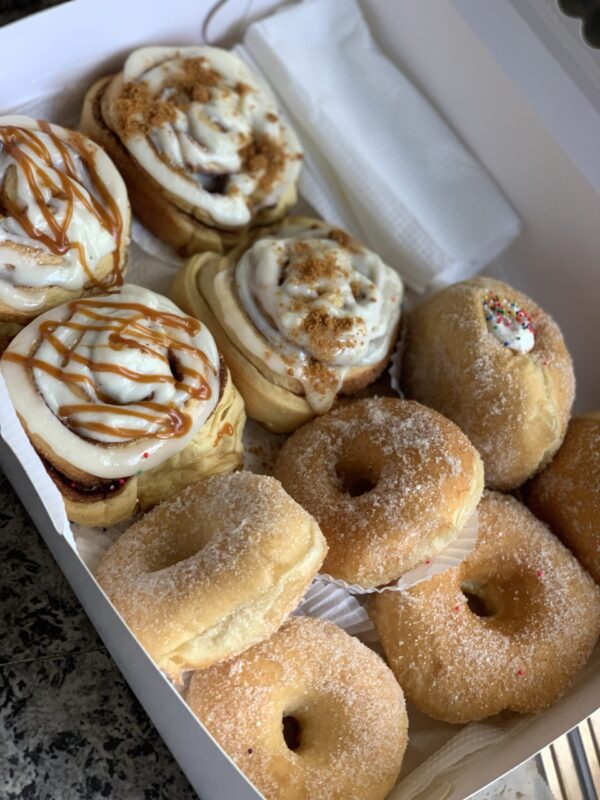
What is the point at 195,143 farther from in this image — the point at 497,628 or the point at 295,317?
the point at 497,628

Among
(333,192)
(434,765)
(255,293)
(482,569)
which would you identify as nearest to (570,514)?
(482,569)

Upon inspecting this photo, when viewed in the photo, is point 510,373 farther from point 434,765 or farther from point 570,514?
point 434,765

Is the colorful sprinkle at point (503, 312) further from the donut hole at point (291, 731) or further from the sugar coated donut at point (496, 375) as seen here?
the donut hole at point (291, 731)

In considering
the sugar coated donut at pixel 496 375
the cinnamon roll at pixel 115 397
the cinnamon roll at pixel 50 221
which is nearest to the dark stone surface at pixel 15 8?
the cinnamon roll at pixel 50 221

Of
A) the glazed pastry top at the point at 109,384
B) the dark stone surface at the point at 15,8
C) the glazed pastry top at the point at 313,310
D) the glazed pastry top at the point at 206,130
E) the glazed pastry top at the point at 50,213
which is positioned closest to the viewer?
the glazed pastry top at the point at 109,384

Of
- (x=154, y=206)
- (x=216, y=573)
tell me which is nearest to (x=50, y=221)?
(x=154, y=206)

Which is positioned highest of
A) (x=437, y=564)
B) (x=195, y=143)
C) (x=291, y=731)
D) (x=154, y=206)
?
(x=195, y=143)
